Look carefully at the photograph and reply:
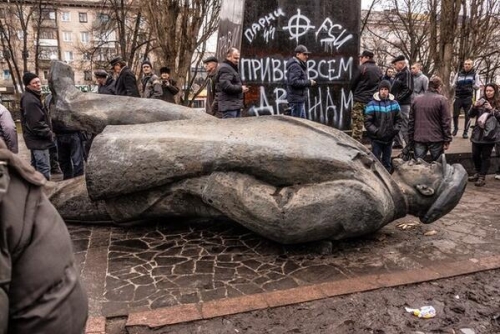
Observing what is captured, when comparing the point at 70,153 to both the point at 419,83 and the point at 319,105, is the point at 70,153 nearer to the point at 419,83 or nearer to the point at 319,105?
the point at 319,105

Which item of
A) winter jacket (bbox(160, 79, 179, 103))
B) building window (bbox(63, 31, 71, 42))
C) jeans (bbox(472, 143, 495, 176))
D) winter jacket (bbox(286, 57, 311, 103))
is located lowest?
jeans (bbox(472, 143, 495, 176))

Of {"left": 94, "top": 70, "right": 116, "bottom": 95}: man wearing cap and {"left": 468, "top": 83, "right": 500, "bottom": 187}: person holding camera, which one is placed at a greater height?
{"left": 94, "top": 70, "right": 116, "bottom": 95}: man wearing cap

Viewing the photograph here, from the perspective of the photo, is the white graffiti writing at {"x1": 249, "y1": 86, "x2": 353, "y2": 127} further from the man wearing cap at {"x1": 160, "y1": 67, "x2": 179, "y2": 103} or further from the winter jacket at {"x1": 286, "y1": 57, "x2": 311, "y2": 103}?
the man wearing cap at {"x1": 160, "y1": 67, "x2": 179, "y2": 103}

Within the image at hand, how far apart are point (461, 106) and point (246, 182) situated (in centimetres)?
867

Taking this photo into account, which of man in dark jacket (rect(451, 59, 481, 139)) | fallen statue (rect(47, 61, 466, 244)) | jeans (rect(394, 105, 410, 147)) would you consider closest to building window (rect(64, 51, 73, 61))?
man in dark jacket (rect(451, 59, 481, 139))

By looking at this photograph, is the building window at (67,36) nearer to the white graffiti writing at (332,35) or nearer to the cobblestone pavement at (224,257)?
the white graffiti writing at (332,35)

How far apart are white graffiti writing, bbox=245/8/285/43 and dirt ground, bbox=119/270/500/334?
A: 5896 millimetres

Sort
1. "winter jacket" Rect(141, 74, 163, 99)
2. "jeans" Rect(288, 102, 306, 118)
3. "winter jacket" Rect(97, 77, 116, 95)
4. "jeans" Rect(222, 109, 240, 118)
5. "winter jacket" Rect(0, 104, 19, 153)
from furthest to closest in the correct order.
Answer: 1. "winter jacket" Rect(141, 74, 163, 99)
2. "jeans" Rect(288, 102, 306, 118)
3. "winter jacket" Rect(97, 77, 116, 95)
4. "jeans" Rect(222, 109, 240, 118)
5. "winter jacket" Rect(0, 104, 19, 153)

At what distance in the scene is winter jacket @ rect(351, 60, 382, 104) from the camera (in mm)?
8266

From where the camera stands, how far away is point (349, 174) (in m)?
3.86

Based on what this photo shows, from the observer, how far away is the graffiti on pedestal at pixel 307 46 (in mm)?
8273

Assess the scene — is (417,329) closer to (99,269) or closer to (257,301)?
(257,301)

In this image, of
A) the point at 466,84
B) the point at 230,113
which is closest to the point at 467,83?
the point at 466,84

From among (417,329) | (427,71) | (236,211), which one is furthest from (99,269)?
(427,71)
